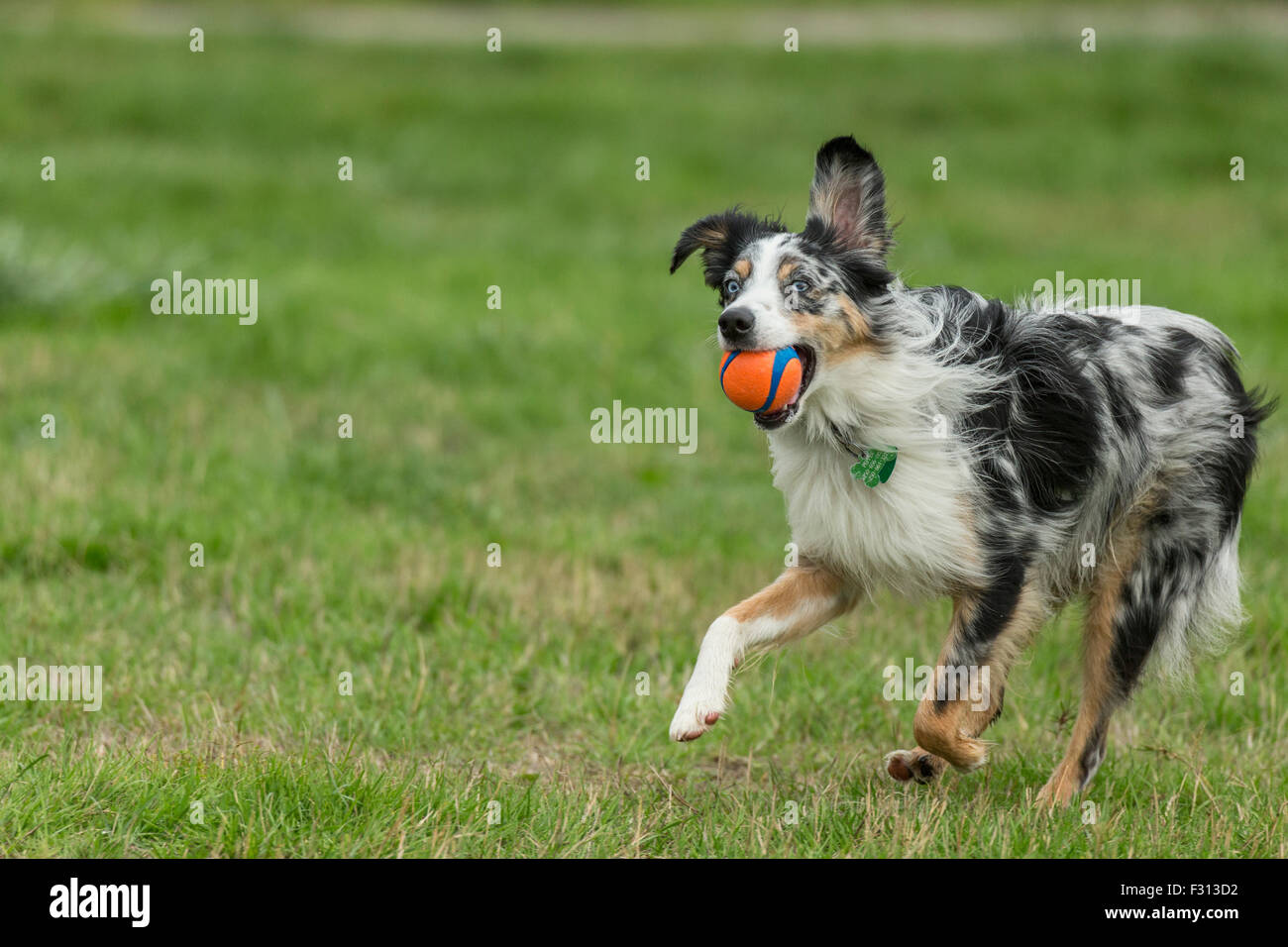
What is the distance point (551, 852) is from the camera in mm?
4391

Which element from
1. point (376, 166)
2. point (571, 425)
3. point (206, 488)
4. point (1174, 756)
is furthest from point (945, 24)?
point (1174, 756)

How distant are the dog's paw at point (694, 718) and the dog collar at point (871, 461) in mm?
863

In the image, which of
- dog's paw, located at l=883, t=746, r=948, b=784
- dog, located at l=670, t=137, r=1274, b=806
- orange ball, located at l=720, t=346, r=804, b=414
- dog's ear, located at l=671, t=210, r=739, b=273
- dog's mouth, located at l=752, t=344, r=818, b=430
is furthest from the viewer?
dog's paw, located at l=883, t=746, r=948, b=784

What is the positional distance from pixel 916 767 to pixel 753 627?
0.91 metres

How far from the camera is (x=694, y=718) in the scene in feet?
14.5

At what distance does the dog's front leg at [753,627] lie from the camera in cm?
445

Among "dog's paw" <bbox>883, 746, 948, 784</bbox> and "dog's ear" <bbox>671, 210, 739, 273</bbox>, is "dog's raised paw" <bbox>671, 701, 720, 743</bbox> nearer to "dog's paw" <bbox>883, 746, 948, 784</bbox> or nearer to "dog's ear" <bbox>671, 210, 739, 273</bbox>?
"dog's paw" <bbox>883, 746, 948, 784</bbox>

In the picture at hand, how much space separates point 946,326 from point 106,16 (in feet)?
63.6

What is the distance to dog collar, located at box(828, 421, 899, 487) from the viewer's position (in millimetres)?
4648

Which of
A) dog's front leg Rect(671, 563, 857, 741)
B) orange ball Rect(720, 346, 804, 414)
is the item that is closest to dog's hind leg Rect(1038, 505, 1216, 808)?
dog's front leg Rect(671, 563, 857, 741)

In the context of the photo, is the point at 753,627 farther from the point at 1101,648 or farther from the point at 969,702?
the point at 1101,648

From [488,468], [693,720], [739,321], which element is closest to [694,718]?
[693,720]
